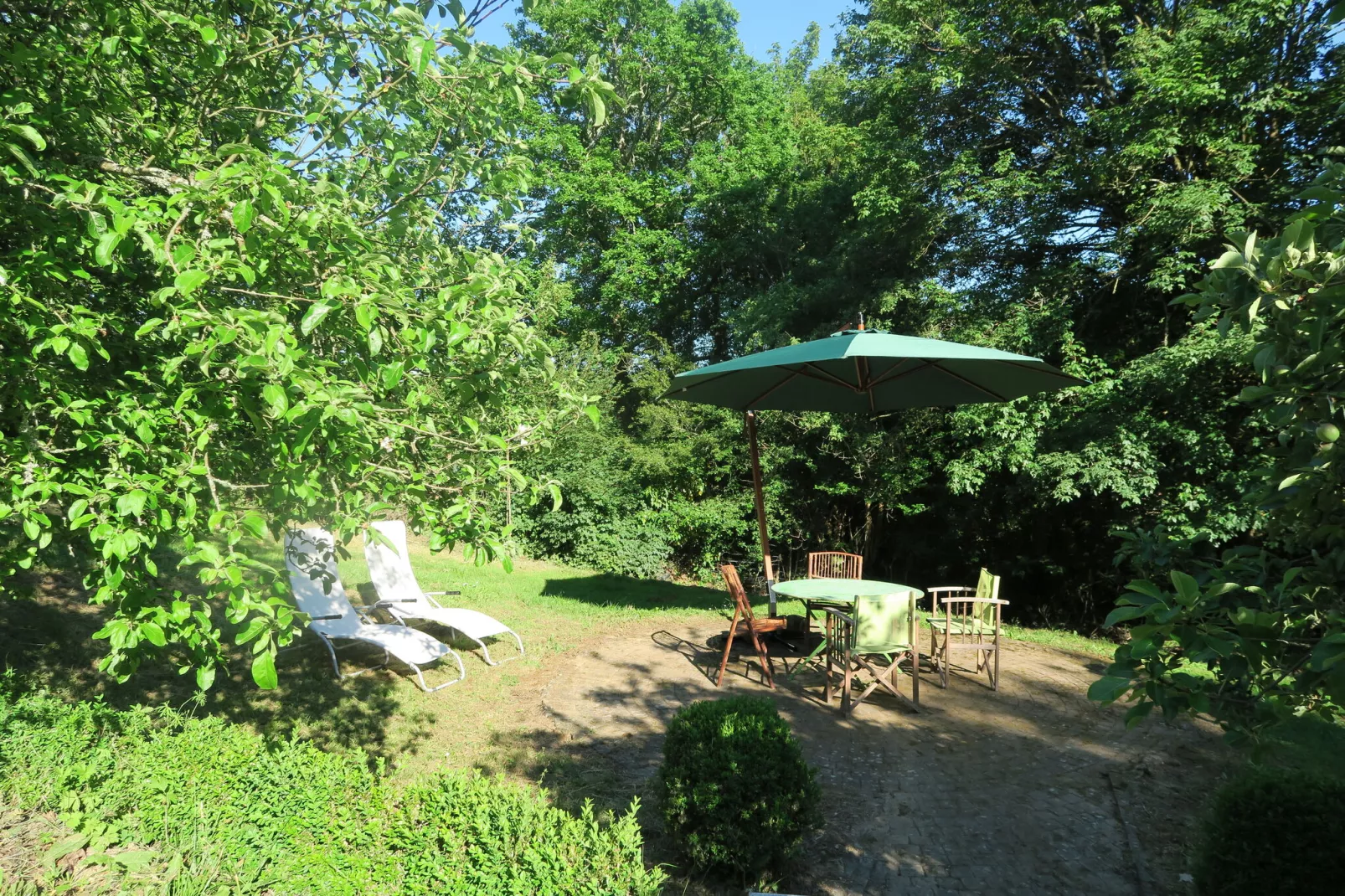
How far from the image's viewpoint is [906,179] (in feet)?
35.3

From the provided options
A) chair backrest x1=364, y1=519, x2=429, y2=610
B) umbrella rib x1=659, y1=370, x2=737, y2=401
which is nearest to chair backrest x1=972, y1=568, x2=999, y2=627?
umbrella rib x1=659, y1=370, x2=737, y2=401

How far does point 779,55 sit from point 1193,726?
26.8 meters

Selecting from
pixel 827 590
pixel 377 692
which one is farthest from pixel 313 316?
pixel 827 590

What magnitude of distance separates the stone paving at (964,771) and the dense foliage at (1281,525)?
206 centimetres

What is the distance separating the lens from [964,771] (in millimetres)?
4461

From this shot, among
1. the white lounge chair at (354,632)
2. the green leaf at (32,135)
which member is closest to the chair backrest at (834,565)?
the white lounge chair at (354,632)

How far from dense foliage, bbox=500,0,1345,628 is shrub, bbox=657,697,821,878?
83.1 inches

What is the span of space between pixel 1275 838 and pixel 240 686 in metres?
6.11

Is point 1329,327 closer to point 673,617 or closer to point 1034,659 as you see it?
point 1034,659

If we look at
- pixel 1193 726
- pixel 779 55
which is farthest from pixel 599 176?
pixel 1193 726

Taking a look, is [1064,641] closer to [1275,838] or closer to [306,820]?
[1275,838]

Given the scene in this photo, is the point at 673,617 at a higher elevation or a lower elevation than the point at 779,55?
lower

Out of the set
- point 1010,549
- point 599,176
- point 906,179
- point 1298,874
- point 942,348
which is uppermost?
point 599,176

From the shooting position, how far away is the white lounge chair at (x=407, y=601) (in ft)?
22.2
